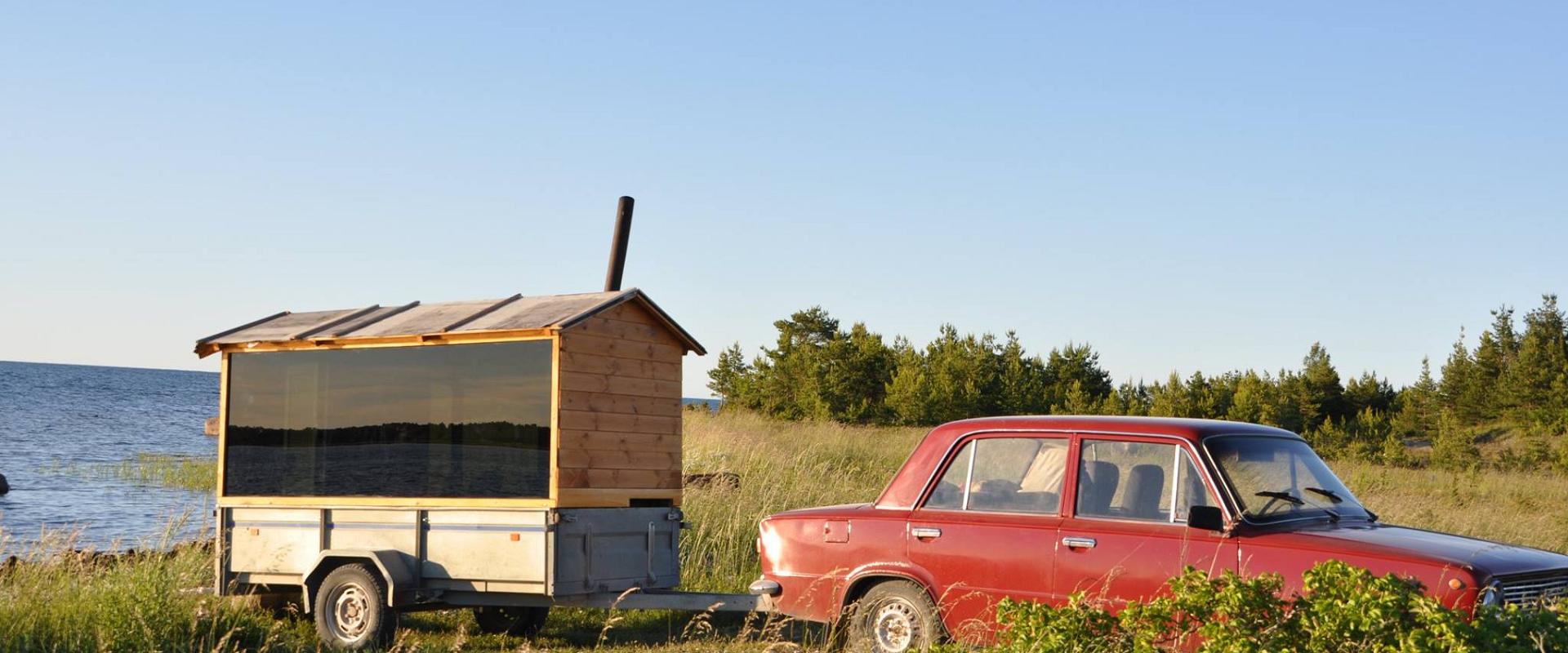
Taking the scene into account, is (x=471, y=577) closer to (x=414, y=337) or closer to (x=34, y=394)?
(x=414, y=337)

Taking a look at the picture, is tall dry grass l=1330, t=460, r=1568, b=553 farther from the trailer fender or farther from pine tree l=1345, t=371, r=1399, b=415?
pine tree l=1345, t=371, r=1399, b=415

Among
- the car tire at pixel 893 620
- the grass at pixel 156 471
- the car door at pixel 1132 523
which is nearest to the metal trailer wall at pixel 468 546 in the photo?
the car tire at pixel 893 620

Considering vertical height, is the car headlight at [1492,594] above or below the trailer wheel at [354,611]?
above

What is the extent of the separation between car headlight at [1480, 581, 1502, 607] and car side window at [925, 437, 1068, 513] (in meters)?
2.26

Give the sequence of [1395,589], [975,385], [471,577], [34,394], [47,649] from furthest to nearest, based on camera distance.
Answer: [34,394], [975,385], [471,577], [47,649], [1395,589]

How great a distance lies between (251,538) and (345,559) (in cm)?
97

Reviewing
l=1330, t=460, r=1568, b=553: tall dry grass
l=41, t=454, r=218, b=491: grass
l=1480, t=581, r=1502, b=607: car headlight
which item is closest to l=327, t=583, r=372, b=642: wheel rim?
l=1480, t=581, r=1502, b=607: car headlight

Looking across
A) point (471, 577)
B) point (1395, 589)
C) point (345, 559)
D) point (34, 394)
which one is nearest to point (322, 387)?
point (345, 559)

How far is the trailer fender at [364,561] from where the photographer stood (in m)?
9.94

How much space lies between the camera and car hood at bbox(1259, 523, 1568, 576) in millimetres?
6684

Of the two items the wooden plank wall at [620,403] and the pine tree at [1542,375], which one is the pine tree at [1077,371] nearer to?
the pine tree at [1542,375]

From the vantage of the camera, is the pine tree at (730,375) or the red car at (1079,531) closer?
the red car at (1079,531)

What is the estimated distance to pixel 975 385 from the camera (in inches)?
1937

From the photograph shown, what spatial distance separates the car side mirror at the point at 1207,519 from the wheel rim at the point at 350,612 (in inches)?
232
